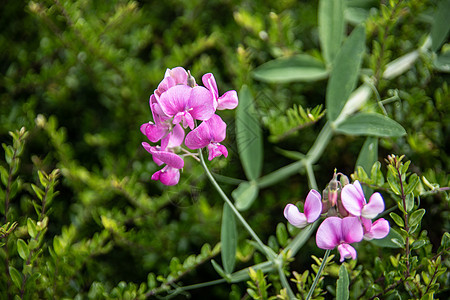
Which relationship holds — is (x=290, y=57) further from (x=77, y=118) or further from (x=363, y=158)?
(x=77, y=118)

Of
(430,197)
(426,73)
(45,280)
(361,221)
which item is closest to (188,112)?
(361,221)

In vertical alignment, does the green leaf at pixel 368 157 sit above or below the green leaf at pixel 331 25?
below

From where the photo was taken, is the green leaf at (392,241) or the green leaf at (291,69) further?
the green leaf at (291,69)

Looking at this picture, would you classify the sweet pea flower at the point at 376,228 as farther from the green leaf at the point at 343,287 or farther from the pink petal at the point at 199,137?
the pink petal at the point at 199,137

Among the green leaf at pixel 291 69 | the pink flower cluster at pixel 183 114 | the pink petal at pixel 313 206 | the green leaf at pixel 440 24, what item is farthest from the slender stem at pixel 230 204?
the green leaf at pixel 440 24

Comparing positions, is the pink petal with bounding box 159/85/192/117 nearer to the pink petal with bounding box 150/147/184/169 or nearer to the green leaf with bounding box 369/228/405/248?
the pink petal with bounding box 150/147/184/169

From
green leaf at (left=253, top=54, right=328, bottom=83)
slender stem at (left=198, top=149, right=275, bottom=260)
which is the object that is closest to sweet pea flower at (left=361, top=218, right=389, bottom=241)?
slender stem at (left=198, top=149, right=275, bottom=260)
